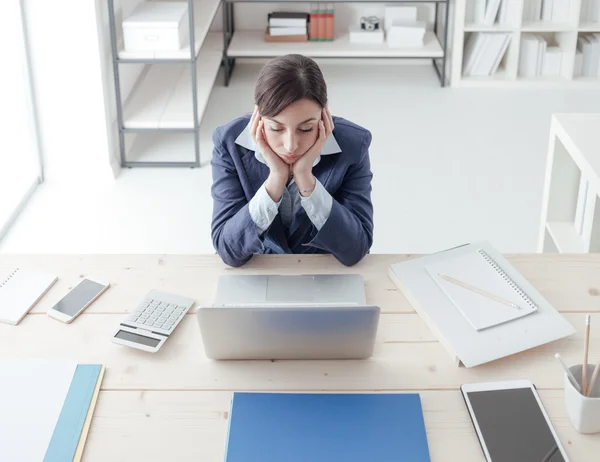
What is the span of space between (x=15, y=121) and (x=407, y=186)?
171cm

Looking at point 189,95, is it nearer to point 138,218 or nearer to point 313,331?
point 138,218

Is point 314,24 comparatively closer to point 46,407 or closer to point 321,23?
point 321,23

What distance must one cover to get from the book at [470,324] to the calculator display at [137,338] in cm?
49

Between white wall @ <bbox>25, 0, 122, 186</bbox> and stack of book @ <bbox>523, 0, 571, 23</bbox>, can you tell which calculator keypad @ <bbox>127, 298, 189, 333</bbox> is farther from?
stack of book @ <bbox>523, 0, 571, 23</bbox>

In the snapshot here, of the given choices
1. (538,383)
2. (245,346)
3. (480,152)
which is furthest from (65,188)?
(538,383)

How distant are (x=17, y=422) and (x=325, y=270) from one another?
0.68 m

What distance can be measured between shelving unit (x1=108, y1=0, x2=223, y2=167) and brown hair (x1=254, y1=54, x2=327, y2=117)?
212 cm

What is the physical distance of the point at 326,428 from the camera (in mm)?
1334

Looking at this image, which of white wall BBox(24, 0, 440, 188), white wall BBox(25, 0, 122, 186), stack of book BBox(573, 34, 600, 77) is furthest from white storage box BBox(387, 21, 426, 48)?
white wall BBox(25, 0, 122, 186)

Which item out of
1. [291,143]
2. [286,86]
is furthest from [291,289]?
[286,86]

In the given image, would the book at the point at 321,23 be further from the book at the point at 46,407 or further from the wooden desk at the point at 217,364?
the book at the point at 46,407

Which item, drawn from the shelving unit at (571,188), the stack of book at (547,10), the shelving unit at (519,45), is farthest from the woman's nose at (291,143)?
the stack of book at (547,10)

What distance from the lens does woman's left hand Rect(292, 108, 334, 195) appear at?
1.74 metres

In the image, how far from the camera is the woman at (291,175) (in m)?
1.66
